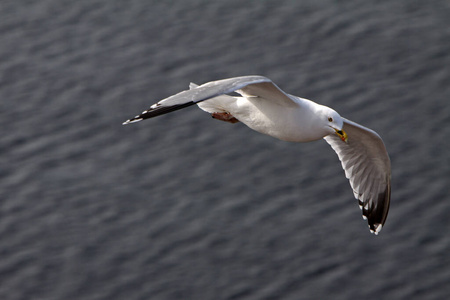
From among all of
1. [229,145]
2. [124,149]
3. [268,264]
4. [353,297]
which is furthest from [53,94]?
[353,297]

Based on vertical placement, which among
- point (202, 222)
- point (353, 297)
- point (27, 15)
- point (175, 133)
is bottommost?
point (353, 297)

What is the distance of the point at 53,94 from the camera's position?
25.7 m

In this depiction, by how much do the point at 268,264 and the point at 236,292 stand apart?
0.92 meters

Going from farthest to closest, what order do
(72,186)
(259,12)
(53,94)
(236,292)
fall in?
(259,12) → (53,94) → (72,186) → (236,292)

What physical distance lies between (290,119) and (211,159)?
325 inches

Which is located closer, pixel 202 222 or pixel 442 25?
pixel 202 222

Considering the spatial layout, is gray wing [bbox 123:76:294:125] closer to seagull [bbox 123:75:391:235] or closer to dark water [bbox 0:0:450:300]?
seagull [bbox 123:75:391:235]

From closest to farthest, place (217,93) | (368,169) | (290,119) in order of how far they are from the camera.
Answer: (217,93) → (290,119) → (368,169)

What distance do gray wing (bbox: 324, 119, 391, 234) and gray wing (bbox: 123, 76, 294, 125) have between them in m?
2.21

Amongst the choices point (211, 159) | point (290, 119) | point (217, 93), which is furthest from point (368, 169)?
point (211, 159)

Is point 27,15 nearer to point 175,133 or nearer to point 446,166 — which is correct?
point 175,133

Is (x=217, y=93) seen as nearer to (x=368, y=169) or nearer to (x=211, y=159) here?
(x=368, y=169)

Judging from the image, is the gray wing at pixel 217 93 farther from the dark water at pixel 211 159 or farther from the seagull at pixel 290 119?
the dark water at pixel 211 159

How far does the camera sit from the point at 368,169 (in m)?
18.5
